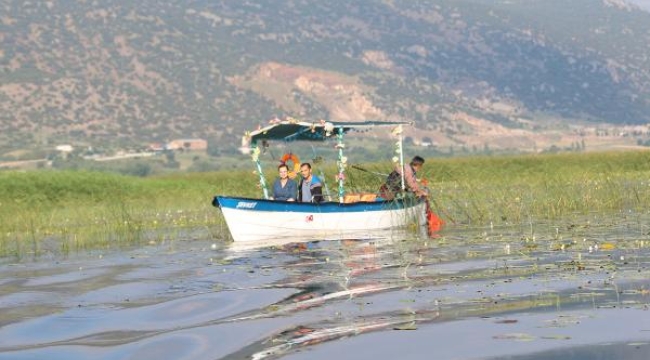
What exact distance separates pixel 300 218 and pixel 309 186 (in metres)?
1.63

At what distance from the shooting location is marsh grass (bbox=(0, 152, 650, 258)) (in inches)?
1187

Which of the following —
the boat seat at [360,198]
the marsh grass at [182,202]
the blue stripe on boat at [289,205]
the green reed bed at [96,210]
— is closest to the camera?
the blue stripe on boat at [289,205]

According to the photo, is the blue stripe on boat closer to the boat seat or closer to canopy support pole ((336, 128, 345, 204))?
the boat seat

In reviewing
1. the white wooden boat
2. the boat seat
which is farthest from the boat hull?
the boat seat

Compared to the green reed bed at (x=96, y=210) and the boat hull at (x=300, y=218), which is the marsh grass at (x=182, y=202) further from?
the boat hull at (x=300, y=218)

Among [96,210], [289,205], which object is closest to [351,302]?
[289,205]

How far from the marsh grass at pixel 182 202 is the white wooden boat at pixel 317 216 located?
97cm

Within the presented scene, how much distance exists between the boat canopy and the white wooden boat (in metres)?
0.07

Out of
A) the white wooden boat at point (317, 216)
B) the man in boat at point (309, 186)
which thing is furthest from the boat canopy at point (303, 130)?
the man in boat at point (309, 186)

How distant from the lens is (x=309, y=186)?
1179 inches

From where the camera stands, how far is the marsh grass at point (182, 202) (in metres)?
30.1

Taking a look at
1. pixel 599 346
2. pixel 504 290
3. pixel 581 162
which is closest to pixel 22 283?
pixel 504 290

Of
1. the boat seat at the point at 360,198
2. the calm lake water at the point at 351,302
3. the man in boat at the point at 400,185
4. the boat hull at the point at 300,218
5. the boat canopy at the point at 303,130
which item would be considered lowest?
the calm lake water at the point at 351,302

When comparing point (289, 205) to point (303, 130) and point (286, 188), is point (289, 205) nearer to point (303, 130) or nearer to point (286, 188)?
point (286, 188)
